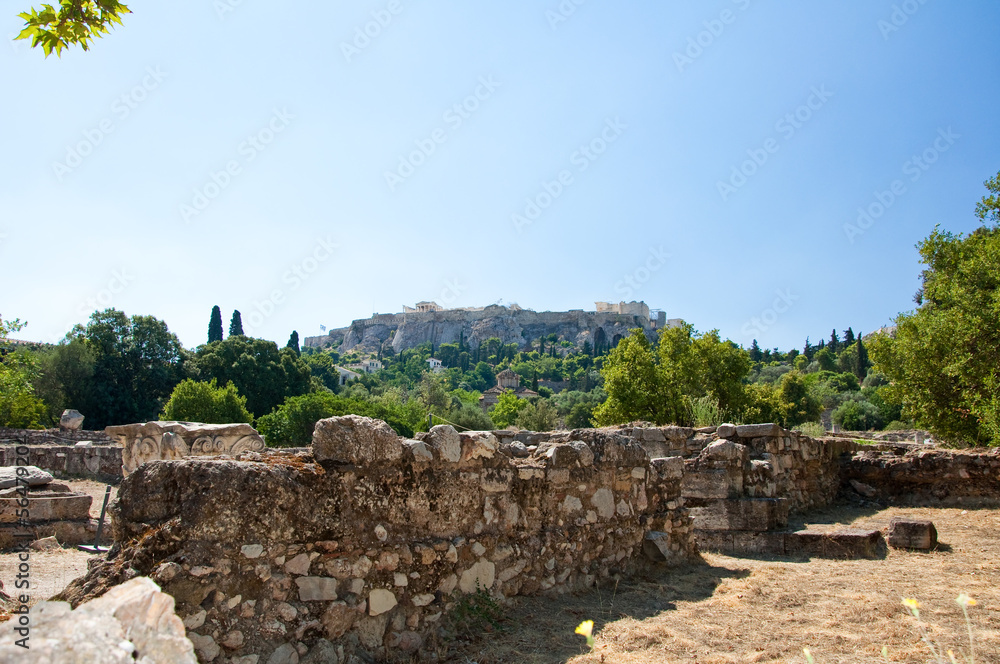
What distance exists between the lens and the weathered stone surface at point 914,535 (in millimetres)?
7566

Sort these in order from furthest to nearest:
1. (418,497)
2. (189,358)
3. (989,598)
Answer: (189,358) < (989,598) < (418,497)

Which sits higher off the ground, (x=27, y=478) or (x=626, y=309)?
(x=626, y=309)

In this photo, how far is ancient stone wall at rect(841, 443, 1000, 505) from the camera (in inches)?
→ 444

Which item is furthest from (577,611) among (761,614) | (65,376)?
(65,376)

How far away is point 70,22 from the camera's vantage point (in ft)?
12.7

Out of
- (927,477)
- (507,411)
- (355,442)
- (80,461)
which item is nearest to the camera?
(355,442)

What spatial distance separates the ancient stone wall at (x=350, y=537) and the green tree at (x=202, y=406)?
3100 cm

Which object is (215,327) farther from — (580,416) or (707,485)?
(707,485)

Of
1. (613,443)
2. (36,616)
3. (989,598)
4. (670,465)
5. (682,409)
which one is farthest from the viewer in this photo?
(682,409)

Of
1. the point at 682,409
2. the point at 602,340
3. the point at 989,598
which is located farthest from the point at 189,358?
the point at 602,340

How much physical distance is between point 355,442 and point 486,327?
161 m

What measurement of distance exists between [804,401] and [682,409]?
25.9m

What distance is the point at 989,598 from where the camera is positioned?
524 cm

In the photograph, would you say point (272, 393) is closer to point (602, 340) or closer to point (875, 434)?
point (875, 434)
